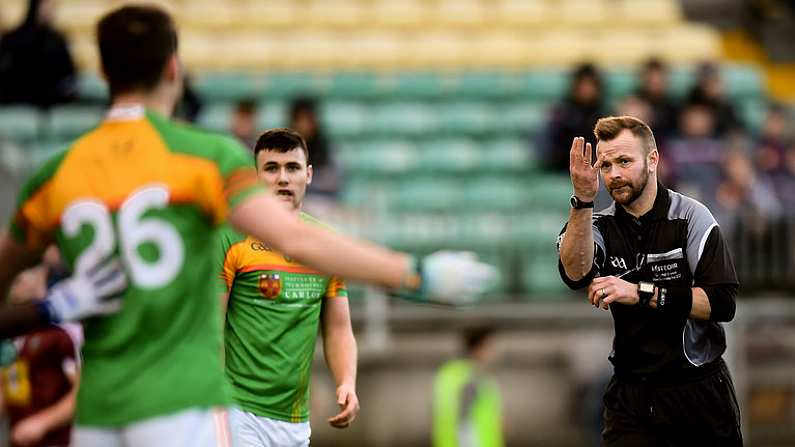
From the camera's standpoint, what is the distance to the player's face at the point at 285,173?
698 cm

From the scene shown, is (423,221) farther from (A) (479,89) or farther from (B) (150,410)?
(B) (150,410)

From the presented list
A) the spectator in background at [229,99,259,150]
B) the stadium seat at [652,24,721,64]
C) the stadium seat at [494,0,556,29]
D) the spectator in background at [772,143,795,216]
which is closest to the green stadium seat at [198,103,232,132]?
the spectator in background at [229,99,259,150]

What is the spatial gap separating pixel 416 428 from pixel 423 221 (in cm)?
219

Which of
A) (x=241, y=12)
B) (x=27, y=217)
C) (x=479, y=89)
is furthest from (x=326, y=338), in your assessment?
(x=241, y=12)

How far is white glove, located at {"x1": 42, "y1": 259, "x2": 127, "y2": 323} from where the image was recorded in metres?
4.44

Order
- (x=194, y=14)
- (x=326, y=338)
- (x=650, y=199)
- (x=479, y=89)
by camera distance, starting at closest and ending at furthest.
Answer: (x=650, y=199)
(x=326, y=338)
(x=479, y=89)
(x=194, y=14)

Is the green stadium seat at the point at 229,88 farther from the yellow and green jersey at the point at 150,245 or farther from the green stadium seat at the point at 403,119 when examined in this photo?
the yellow and green jersey at the point at 150,245

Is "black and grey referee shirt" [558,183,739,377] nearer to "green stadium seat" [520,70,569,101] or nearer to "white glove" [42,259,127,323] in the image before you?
"white glove" [42,259,127,323]

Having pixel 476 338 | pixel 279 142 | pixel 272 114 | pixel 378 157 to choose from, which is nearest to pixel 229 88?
pixel 272 114

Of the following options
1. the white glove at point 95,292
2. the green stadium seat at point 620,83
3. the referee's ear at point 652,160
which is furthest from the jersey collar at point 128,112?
the green stadium seat at point 620,83

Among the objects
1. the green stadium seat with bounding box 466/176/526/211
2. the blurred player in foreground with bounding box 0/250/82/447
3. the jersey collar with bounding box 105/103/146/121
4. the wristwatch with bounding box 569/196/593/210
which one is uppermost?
the jersey collar with bounding box 105/103/146/121

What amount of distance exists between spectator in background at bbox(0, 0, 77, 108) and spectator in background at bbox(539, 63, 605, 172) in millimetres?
5451

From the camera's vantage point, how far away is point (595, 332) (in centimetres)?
1442

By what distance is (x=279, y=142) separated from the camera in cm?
706
